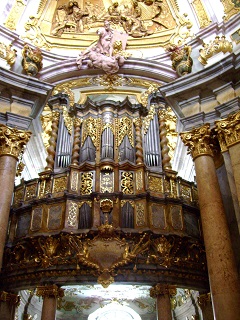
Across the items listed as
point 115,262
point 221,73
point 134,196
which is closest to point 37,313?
point 115,262

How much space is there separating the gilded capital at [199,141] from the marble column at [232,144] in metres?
0.35

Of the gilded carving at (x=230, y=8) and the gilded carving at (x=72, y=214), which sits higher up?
the gilded carving at (x=230, y=8)

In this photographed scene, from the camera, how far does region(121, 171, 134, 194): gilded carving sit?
33.6 feet

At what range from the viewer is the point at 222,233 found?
7656mm

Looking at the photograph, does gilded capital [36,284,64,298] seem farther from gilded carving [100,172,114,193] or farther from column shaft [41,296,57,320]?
gilded carving [100,172,114,193]

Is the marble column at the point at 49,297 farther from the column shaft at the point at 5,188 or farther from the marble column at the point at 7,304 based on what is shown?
the column shaft at the point at 5,188

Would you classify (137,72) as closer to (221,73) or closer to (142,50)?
(142,50)

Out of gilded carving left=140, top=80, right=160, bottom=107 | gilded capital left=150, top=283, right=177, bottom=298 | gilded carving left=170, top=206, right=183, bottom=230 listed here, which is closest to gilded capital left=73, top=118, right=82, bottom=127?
gilded carving left=140, top=80, right=160, bottom=107

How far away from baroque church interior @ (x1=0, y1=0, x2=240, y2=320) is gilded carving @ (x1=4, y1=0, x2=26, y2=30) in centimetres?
13

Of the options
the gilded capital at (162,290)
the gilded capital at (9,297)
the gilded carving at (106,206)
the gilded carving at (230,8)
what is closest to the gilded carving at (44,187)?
the gilded carving at (106,206)

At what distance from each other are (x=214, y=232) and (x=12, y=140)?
541cm

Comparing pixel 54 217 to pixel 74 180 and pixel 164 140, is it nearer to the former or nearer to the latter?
pixel 74 180

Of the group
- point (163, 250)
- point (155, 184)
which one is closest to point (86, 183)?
point (155, 184)

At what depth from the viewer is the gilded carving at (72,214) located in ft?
31.2
